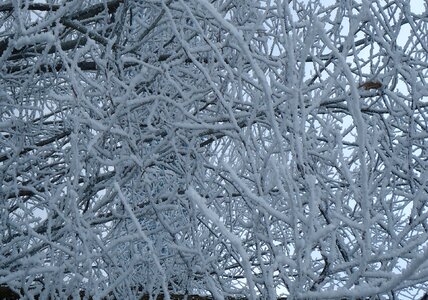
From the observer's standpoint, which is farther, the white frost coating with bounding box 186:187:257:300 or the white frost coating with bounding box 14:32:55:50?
the white frost coating with bounding box 14:32:55:50

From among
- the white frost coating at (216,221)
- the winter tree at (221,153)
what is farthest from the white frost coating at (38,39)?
the white frost coating at (216,221)

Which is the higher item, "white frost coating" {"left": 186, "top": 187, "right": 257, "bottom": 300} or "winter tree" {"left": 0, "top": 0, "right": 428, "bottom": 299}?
"winter tree" {"left": 0, "top": 0, "right": 428, "bottom": 299}

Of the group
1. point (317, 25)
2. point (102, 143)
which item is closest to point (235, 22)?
point (102, 143)

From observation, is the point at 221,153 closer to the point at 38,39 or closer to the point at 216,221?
the point at 38,39

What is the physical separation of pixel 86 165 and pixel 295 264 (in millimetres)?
2230

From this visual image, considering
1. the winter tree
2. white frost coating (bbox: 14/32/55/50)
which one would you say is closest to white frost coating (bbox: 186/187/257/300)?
the winter tree

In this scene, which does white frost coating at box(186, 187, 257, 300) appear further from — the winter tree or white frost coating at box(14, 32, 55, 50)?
white frost coating at box(14, 32, 55, 50)

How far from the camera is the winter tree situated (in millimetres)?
1584

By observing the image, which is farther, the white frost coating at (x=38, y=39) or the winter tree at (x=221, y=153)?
the white frost coating at (x=38, y=39)

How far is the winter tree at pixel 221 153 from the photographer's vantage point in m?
1.58

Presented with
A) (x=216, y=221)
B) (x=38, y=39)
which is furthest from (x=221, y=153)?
(x=216, y=221)

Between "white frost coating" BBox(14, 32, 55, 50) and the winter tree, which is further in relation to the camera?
"white frost coating" BBox(14, 32, 55, 50)

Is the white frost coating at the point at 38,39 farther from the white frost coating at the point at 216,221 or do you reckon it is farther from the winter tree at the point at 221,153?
the white frost coating at the point at 216,221

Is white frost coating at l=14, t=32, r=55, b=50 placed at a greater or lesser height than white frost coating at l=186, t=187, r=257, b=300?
greater
